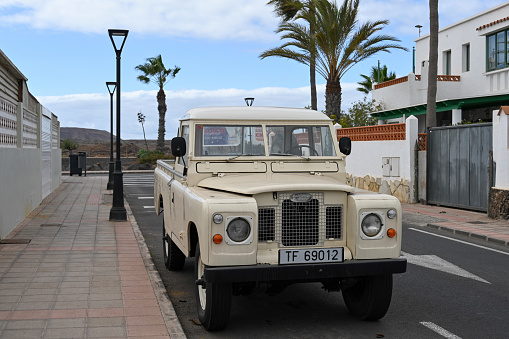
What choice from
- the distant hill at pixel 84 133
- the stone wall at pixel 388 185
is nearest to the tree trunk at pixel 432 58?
the stone wall at pixel 388 185

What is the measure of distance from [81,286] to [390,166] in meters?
15.0

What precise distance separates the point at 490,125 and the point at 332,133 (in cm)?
1000

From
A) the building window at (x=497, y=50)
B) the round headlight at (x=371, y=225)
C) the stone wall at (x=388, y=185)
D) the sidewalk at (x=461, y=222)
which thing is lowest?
the sidewalk at (x=461, y=222)

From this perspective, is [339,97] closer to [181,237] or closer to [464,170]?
[464,170]

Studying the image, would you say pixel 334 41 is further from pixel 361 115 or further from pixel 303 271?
pixel 303 271

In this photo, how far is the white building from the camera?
24781mm

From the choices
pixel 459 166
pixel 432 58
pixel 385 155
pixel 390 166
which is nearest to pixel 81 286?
pixel 459 166

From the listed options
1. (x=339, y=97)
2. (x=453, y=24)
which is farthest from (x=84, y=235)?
(x=453, y=24)

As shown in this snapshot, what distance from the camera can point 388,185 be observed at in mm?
20938

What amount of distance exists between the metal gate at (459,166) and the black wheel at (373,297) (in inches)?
418

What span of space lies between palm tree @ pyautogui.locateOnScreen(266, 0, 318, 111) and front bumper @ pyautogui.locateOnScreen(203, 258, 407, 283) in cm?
2251

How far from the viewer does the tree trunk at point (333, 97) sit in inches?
1092

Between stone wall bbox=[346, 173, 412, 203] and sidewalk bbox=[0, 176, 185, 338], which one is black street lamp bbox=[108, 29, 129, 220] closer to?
sidewalk bbox=[0, 176, 185, 338]

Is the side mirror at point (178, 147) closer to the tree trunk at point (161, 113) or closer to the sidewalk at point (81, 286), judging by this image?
the sidewalk at point (81, 286)
